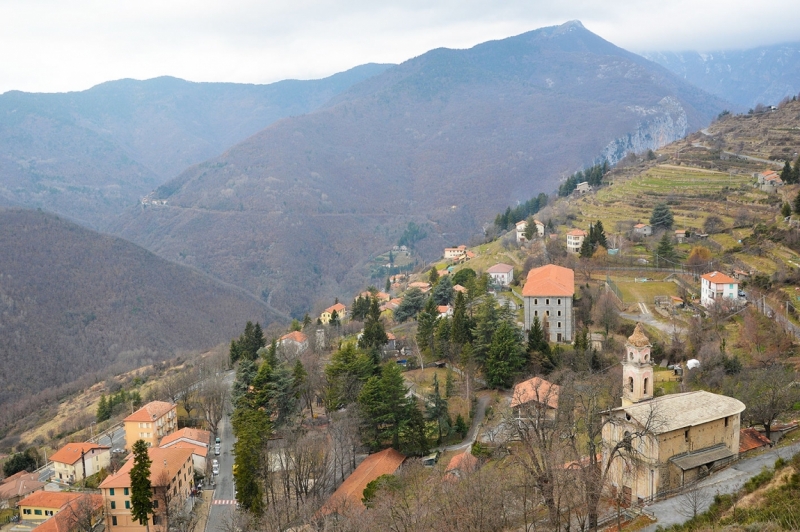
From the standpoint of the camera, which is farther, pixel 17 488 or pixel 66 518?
pixel 17 488

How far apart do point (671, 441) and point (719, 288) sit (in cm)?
1999

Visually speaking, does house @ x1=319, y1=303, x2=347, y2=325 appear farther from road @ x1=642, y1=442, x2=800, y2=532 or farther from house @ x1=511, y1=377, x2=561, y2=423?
road @ x1=642, y1=442, x2=800, y2=532

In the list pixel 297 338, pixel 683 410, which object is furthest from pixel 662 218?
pixel 683 410

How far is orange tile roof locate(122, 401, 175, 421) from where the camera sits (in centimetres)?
4100

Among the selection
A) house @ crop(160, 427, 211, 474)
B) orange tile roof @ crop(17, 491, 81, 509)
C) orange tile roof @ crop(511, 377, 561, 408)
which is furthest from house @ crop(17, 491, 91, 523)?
orange tile roof @ crop(511, 377, 561, 408)

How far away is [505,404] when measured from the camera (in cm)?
3400

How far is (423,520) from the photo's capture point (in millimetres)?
22297

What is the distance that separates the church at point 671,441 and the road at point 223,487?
54.5 ft

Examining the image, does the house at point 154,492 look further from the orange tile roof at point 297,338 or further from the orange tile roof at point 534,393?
the orange tile roof at point 297,338

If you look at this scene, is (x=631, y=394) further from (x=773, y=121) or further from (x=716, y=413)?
(x=773, y=121)

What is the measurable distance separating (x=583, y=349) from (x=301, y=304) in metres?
108

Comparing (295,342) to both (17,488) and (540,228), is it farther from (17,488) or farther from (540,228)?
(540,228)

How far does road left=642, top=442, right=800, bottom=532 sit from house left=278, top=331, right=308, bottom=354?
3327cm

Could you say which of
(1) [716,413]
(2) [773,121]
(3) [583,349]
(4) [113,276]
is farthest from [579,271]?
(4) [113,276]
